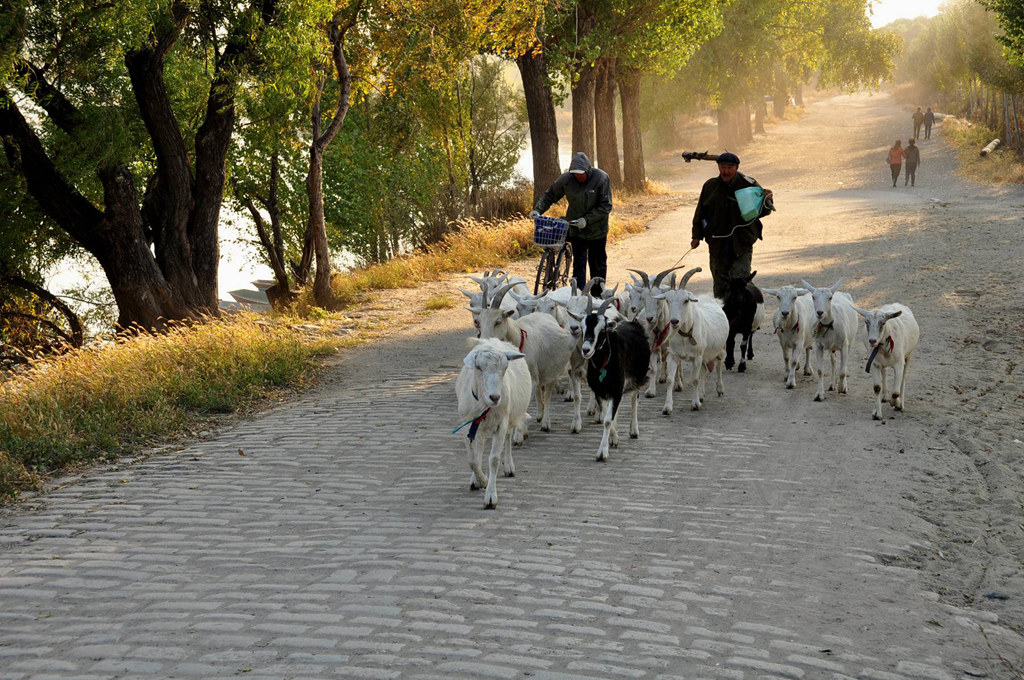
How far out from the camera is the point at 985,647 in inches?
208

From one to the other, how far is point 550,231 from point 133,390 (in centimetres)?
545

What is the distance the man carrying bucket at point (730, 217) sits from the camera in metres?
11.4

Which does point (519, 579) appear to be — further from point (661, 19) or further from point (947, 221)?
point (661, 19)

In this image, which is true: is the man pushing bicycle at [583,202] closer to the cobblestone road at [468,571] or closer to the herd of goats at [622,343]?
the herd of goats at [622,343]

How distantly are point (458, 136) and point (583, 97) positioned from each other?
5.34 metres

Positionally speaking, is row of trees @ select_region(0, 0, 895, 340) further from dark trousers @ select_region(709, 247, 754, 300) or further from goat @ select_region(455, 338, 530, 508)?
goat @ select_region(455, 338, 530, 508)

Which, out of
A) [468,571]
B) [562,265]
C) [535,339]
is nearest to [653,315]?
[535,339]

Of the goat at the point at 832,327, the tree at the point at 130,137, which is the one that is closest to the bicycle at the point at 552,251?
the goat at the point at 832,327

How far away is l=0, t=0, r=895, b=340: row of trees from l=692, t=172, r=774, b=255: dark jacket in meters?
7.85

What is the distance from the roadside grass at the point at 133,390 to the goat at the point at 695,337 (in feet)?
16.7

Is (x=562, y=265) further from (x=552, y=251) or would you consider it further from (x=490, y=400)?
(x=490, y=400)

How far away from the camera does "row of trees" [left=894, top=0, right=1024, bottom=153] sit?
2070 centimetres

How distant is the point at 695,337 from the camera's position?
10.3 m

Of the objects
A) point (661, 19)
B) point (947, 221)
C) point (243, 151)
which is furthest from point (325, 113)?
point (947, 221)
